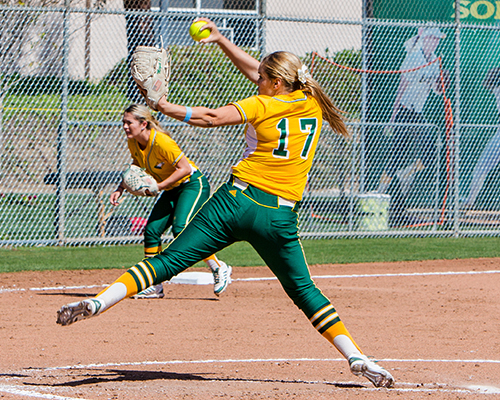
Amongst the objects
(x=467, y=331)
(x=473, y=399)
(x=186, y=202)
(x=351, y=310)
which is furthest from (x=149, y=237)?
(x=473, y=399)

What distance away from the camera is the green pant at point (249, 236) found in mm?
4117

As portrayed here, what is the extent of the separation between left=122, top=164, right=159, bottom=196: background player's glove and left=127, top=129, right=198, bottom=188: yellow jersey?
11cm

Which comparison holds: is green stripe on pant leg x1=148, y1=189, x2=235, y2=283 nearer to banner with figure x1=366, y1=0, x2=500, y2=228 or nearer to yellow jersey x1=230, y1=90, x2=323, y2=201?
yellow jersey x1=230, y1=90, x2=323, y2=201

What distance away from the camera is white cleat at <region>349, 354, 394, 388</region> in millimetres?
4051

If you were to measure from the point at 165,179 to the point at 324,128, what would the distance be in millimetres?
6145

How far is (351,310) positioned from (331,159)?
6.36 m

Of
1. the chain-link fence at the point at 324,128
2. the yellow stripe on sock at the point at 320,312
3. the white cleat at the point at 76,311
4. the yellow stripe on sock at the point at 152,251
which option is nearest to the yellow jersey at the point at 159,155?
the yellow stripe on sock at the point at 152,251

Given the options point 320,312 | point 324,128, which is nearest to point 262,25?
point 324,128

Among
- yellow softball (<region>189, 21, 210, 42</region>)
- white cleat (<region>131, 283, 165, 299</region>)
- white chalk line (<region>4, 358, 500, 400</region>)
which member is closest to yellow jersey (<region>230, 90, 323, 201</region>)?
yellow softball (<region>189, 21, 210, 42</region>)

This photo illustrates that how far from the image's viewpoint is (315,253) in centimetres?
1102

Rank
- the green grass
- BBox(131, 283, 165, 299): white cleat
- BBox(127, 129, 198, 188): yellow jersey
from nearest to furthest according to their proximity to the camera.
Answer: BBox(127, 129, 198, 188): yellow jersey < BBox(131, 283, 165, 299): white cleat < the green grass

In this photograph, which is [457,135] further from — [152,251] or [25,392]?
[25,392]

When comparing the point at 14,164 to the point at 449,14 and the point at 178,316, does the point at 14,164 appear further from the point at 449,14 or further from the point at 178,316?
the point at 449,14

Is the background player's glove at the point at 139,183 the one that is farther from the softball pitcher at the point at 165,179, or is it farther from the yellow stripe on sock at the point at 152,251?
the yellow stripe on sock at the point at 152,251
